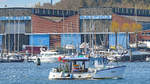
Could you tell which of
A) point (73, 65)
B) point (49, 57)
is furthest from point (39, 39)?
point (73, 65)

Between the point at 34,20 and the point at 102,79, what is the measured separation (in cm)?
8121

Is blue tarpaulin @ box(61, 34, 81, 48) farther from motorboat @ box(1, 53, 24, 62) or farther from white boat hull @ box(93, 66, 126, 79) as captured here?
white boat hull @ box(93, 66, 126, 79)

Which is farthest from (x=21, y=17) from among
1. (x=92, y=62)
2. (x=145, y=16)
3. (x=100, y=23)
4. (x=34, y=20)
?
(x=92, y=62)

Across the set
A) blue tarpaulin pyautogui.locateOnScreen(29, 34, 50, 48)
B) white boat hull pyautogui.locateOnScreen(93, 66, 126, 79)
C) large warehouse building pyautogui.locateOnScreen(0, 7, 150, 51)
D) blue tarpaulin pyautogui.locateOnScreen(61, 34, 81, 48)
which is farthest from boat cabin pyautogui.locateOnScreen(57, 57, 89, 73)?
blue tarpaulin pyautogui.locateOnScreen(29, 34, 50, 48)

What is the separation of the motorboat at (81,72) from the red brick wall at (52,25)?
77.9 metres

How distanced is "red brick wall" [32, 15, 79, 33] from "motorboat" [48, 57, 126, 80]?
77882 millimetres

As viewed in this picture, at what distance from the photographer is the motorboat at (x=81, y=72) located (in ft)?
181

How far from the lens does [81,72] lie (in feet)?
182

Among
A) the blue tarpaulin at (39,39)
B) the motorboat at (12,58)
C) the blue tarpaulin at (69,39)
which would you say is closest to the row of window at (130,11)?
the blue tarpaulin at (69,39)

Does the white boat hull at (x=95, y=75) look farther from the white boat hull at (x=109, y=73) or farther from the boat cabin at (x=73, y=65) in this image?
the boat cabin at (x=73, y=65)

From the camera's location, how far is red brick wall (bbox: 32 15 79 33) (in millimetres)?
134750

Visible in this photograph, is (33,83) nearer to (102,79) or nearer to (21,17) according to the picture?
(102,79)

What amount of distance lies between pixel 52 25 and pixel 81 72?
7986cm

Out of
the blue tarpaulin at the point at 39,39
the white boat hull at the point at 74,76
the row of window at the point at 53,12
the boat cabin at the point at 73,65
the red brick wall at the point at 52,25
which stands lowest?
the white boat hull at the point at 74,76
